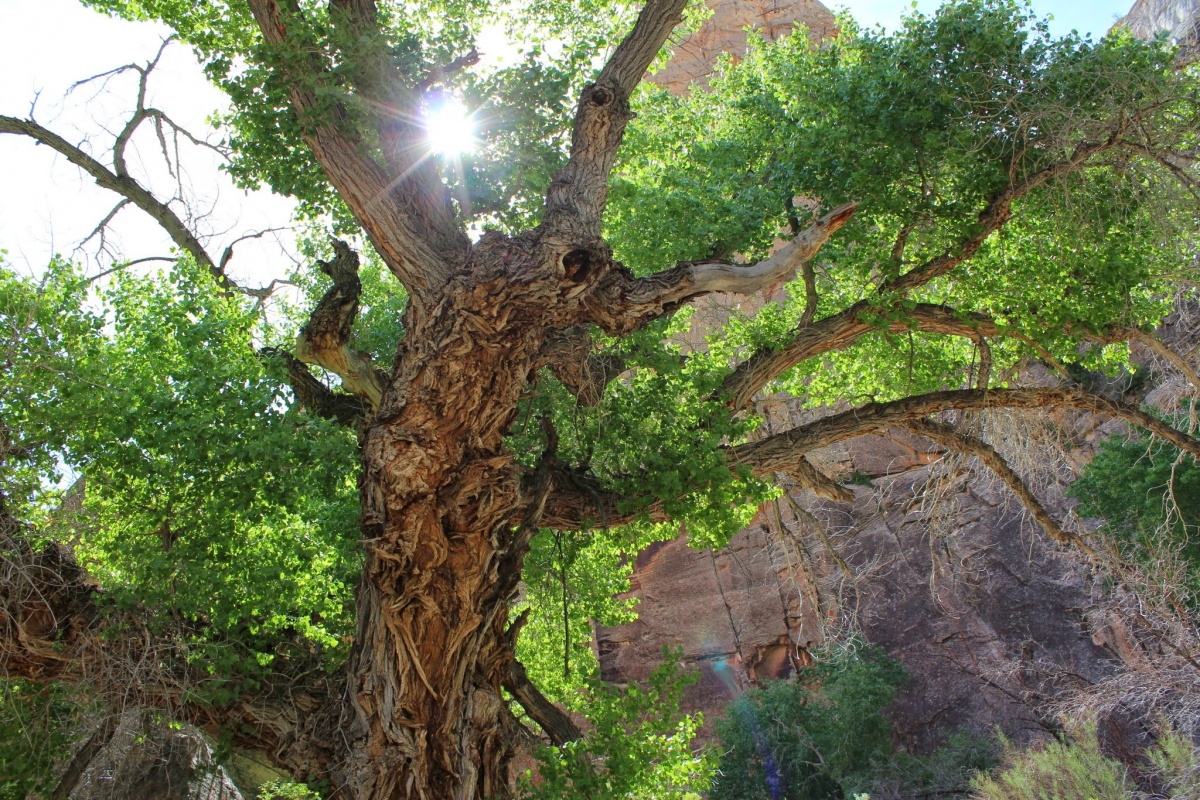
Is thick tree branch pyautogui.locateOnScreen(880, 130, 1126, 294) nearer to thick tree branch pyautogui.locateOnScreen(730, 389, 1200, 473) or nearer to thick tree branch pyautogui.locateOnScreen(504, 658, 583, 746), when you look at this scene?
thick tree branch pyautogui.locateOnScreen(730, 389, 1200, 473)

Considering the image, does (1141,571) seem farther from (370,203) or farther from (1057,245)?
(370,203)

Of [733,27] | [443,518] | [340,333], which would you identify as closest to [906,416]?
[443,518]

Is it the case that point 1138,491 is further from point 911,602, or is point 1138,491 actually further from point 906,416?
point 906,416

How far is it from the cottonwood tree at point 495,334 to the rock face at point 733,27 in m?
18.2

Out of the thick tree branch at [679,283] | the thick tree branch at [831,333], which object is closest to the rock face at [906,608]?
the thick tree branch at [831,333]

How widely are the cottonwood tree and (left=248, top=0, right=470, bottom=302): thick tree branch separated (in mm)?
29

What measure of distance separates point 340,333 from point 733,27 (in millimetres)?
23847

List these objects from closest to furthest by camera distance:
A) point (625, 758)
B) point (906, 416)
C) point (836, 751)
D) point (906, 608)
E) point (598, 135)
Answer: point (625, 758), point (598, 135), point (906, 416), point (836, 751), point (906, 608)

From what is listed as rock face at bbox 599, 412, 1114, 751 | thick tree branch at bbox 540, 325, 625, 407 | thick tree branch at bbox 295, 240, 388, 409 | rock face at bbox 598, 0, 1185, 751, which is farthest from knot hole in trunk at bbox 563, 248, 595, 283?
rock face at bbox 599, 412, 1114, 751

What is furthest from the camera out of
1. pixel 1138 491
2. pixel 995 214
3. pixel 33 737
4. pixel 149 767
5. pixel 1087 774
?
pixel 1138 491

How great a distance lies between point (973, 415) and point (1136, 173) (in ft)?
8.73

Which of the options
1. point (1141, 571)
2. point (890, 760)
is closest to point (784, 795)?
point (890, 760)

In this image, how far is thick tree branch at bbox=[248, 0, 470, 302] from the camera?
6.25 metres

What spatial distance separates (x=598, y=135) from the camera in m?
6.74
